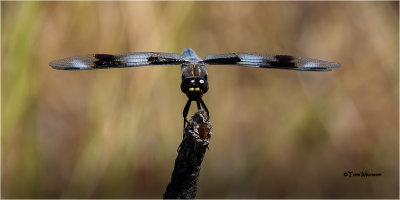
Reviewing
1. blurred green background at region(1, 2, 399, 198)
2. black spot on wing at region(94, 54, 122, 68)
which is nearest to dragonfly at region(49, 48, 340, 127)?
black spot on wing at region(94, 54, 122, 68)

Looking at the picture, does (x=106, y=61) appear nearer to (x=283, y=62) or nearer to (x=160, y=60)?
(x=160, y=60)

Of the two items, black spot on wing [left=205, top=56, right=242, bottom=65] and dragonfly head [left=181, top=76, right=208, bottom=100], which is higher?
black spot on wing [left=205, top=56, right=242, bottom=65]

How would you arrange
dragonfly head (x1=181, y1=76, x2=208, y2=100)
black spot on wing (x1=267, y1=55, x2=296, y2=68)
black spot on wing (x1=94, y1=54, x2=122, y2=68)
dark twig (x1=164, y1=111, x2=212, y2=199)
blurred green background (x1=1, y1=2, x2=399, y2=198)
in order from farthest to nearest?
blurred green background (x1=1, y1=2, x2=399, y2=198) → black spot on wing (x1=267, y1=55, x2=296, y2=68) → black spot on wing (x1=94, y1=54, x2=122, y2=68) → dragonfly head (x1=181, y1=76, x2=208, y2=100) → dark twig (x1=164, y1=111, x2=212, y2=199)

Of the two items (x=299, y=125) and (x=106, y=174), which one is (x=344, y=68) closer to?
(x=299, y=125)

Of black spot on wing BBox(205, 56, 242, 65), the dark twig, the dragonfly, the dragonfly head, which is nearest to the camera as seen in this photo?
the dark twig

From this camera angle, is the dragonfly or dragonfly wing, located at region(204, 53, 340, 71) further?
dragonfly wing, located at region(204, 53, 340, 71)

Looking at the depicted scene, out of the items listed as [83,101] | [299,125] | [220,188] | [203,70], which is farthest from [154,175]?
[203,70]

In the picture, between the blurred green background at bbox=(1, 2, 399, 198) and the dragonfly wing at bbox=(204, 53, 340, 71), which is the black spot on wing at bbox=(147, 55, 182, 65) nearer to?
the dragonfly wing at bbox=(204, 53, 340, 71)
